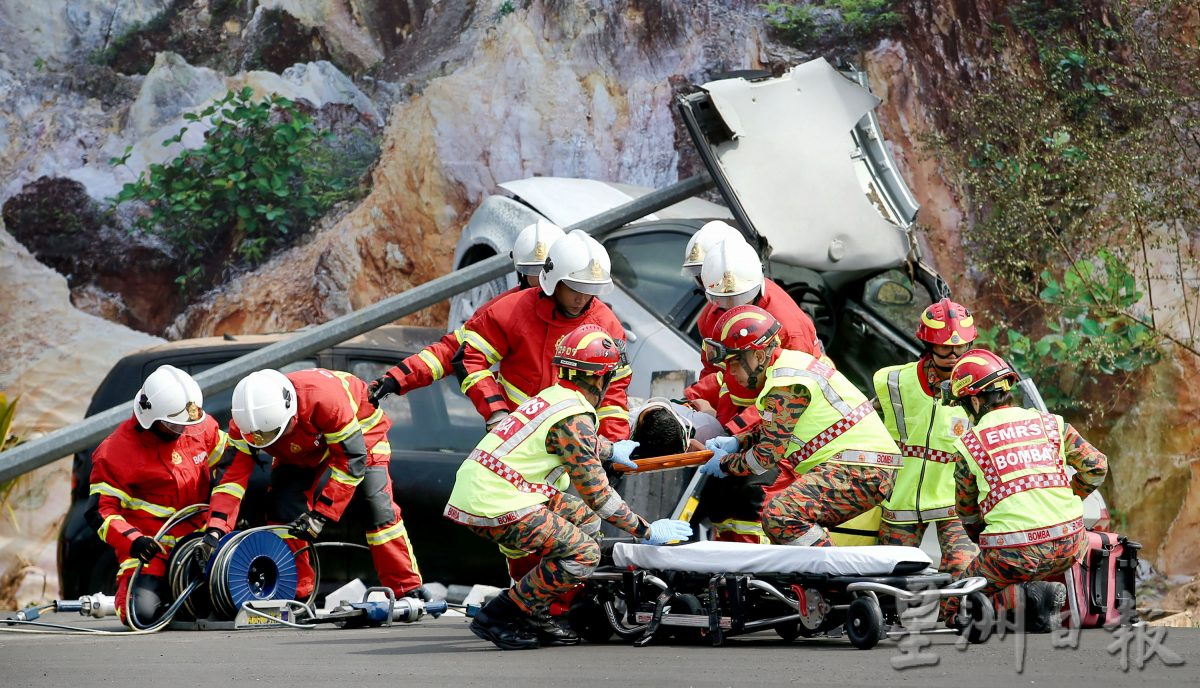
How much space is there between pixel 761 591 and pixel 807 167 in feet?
11.9

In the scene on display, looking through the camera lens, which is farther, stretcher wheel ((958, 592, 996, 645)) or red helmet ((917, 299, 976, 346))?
red helmet ((917, 299, 976, 346))

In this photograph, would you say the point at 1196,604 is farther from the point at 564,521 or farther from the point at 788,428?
the point at 564,521

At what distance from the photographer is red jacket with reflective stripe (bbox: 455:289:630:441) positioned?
8477 millimetres

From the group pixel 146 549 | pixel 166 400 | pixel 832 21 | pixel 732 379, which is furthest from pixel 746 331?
pixel 832 21

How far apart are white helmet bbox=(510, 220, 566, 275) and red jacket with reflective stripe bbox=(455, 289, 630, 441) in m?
0.25

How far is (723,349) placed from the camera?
738 cm

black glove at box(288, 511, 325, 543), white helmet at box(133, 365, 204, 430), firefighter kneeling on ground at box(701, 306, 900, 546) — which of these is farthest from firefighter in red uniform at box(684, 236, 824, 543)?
white helmet at box(133, 365, 204, 430)

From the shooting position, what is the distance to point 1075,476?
7.69 m

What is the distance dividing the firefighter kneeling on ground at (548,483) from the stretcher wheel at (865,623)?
79 cm

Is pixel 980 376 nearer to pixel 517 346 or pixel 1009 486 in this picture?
pixel 1009 486

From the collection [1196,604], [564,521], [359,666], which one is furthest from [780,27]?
[359,666]

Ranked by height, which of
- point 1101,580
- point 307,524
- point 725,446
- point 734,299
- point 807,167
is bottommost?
point 1101,580

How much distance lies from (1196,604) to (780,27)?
6634 mm

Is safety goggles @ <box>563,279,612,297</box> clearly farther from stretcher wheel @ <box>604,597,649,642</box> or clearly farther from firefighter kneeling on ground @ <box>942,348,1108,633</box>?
firefighter kneeling on ground @ <box>942,348,1108,633</box>
